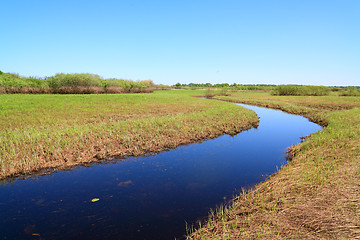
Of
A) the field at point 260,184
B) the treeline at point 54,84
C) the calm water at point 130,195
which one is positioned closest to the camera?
the field at point 260,184

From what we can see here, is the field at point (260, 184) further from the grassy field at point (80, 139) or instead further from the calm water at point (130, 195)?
the calm water at point (130, 195)

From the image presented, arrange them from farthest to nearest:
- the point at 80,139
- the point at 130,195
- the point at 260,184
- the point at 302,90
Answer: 1. the point at 302,90
2. the point at 80,139
3. the point at 260,184
4. the point at 130,195

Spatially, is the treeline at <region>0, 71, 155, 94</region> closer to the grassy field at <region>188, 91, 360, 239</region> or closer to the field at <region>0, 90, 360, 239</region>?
the field at <region>0, 90, 360, 239</region>

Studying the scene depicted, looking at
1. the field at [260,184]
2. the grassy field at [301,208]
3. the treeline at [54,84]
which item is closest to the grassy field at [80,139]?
the field at [260,184]

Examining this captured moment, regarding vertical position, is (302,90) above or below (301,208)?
above

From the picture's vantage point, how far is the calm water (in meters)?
5.92

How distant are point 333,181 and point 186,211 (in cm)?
567

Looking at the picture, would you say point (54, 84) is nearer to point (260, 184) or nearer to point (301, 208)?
point (260, 184)

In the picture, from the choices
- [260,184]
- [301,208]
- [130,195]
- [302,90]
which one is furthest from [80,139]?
[302,90]

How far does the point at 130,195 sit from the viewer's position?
7832 millimetres

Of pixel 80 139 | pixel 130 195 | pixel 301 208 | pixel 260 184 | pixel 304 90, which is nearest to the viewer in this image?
pixel 301 208

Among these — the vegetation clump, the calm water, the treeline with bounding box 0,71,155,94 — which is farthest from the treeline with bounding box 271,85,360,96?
the calm water

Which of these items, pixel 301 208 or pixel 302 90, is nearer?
pixel 301 208

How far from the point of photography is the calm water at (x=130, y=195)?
5.92m
